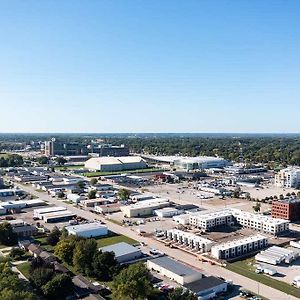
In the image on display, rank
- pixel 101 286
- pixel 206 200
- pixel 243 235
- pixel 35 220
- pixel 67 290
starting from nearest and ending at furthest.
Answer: pixel 67 290 → pixel 101 286 → pixel 243 235 → pixel 35 220 → pixel 206 200

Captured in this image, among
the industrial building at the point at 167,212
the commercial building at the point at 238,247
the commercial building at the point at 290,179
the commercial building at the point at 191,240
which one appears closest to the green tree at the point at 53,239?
the commercial building at the point at 191,240

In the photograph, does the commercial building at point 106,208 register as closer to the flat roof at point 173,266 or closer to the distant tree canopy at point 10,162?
the flat roof at point 173,266

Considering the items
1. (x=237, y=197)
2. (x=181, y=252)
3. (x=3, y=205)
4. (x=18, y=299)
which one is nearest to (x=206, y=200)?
(x=237, y=197)

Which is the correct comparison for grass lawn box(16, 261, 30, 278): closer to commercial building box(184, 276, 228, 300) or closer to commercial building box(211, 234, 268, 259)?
commercial building box(184, 276, 228, 300)

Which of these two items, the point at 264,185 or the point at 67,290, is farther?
the point at 264,185

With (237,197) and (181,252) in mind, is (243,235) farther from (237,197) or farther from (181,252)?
(237,197)

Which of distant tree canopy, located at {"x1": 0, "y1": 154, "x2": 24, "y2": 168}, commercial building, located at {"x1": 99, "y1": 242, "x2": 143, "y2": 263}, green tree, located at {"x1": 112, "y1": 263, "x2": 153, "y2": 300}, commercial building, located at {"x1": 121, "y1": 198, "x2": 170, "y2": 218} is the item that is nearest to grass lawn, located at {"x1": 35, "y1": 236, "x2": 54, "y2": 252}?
commercial building, located at {"x1": 99, "y1": 242, "x2": 143, "y2": 263}

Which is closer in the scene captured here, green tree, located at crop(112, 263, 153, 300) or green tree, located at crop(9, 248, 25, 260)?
green tree, located at crop(112, 263, 153, 300)

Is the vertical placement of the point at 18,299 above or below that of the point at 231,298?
above
